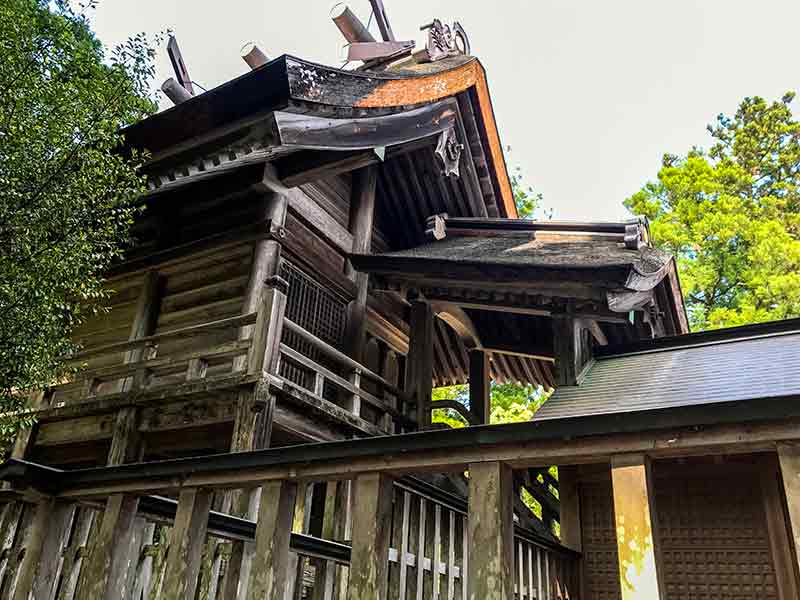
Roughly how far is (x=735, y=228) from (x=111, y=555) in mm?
16823

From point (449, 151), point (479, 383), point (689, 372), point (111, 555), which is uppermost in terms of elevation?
point (449, 151)

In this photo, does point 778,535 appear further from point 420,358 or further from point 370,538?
point 370,538

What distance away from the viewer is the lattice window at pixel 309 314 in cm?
841

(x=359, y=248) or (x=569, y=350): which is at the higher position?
(x=359, y=248)

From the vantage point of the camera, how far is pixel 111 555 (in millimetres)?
3082

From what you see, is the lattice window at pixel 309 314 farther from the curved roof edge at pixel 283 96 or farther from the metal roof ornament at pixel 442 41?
the metal roof ornament at pixel 442 41

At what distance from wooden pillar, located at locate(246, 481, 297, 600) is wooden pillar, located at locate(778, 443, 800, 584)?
1.97 meters

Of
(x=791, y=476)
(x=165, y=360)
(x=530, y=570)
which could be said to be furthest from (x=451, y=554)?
(x=165, y=360)

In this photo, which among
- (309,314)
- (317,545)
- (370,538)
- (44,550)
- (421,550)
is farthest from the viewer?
(309,314)

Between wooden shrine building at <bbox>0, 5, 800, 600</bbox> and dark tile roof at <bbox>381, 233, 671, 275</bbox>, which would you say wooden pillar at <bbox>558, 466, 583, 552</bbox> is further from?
dark tile roof at <bbox>381, 233, 671, 275</bbox>

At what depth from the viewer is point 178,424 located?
698 cm

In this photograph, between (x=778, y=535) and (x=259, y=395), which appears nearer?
(x=778, y=535)

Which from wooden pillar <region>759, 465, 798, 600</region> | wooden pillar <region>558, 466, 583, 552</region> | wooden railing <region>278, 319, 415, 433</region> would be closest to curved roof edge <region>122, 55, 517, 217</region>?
wooden railing <region>278, 319, 415, 433</region>

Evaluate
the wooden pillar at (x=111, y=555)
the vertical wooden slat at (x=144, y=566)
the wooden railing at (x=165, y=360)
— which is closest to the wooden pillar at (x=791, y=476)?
the wooden pillar at (x=111, y=555)
